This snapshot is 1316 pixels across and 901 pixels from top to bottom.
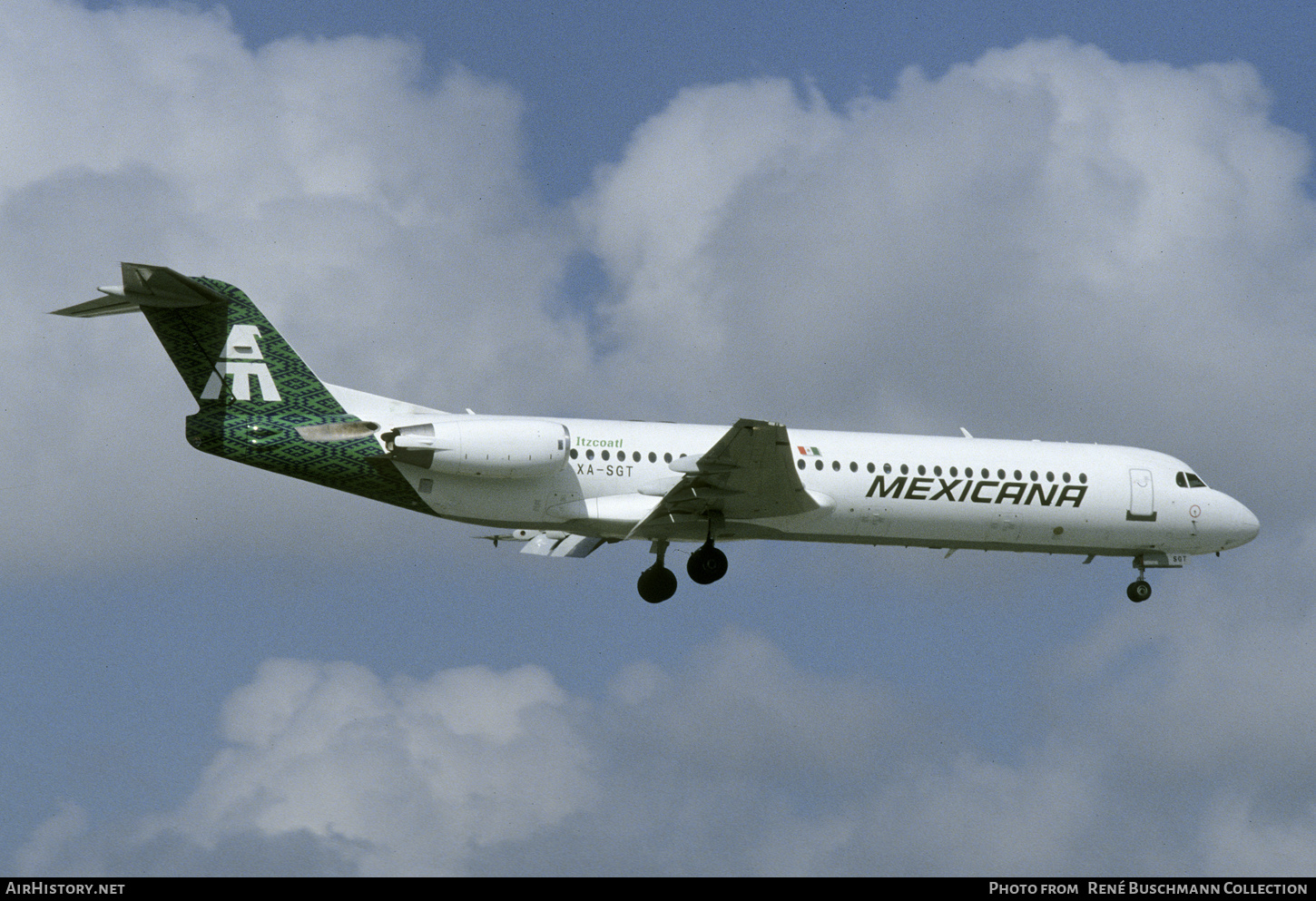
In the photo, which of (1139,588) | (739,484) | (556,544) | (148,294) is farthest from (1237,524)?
(148,294)

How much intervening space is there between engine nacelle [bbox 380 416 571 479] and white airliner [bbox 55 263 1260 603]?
0.03m

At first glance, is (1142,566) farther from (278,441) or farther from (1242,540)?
(278,441)

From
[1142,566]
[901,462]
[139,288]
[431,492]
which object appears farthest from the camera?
[1142,566]

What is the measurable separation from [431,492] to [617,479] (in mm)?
3371

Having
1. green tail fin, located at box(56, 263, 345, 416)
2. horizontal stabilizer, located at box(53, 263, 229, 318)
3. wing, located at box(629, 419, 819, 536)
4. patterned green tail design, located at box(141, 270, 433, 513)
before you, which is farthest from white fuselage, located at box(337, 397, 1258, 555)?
horizontal stabilizer, located at box(53, 263, 229, 318)

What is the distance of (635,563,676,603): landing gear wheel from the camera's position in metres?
32.6

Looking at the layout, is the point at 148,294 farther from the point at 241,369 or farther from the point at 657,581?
the point at 657,581

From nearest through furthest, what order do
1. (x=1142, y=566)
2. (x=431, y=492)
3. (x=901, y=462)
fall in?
(x=431, y=492) → (x=901, y=462) → (x=1142, y=566)

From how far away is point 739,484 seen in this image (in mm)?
30188

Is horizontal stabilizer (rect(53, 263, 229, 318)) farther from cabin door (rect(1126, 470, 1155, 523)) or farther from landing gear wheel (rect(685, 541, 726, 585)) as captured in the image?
cabin door (rect(1126, 470, 1155, 523))

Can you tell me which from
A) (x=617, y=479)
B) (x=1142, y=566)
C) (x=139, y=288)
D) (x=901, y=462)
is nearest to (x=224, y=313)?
(x=139, y=288)

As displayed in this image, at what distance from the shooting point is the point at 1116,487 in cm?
3353

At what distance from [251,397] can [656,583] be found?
8486 millimetres

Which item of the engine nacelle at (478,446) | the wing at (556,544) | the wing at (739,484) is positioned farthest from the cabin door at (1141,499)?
the engine nacelle at (478,446)
